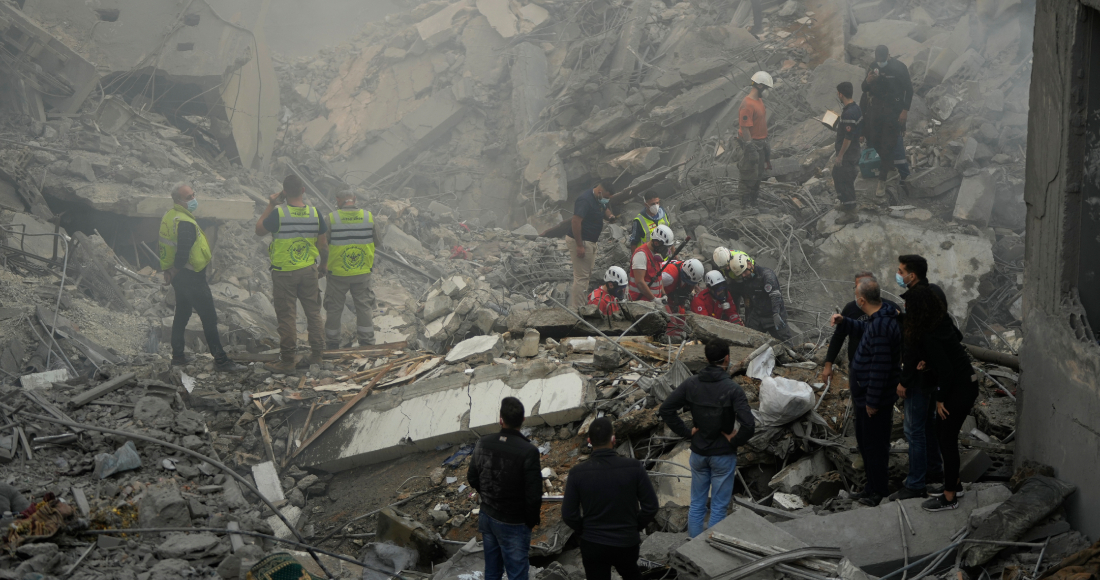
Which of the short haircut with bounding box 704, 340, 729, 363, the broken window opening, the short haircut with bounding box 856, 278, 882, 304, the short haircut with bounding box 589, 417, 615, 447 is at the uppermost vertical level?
the broken window opening

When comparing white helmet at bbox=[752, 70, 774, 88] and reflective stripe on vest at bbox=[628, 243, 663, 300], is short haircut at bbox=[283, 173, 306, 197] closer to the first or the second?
reflective stripe on vest at bbox=[628, 243, 663, 300]

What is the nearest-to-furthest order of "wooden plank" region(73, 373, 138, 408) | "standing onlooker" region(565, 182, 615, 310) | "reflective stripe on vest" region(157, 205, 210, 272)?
"wooden plank" region(73, 373, 138, 408) → "reflective stripe on vest" region(157, 205, 210, 272) → "standing onlooker" region(565, 182, 615, 310)

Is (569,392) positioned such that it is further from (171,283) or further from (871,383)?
(171,283)

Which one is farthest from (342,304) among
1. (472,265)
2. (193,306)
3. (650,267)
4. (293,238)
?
(472,265)

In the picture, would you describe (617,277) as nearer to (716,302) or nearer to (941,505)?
(716,302)

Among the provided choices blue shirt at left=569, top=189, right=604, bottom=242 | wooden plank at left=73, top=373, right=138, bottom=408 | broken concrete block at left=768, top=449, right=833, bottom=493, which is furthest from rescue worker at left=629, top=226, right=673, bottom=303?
wooden plank at left=73, top=373, right=138, bottom=408

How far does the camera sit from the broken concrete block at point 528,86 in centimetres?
1658

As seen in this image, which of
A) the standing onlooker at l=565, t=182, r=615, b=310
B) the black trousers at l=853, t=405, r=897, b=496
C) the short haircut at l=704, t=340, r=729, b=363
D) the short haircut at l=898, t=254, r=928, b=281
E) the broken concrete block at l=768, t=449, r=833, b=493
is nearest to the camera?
the short haircut at l=898, t=254, r=928, b=281

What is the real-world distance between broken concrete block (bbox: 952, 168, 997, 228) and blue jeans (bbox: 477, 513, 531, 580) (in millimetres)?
8222

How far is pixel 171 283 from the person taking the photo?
7.18 meters

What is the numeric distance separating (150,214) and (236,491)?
20.6 ft

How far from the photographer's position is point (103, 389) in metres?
6.20

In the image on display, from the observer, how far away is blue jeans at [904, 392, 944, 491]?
14.0ft

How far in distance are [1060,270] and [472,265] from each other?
32.6 ft
